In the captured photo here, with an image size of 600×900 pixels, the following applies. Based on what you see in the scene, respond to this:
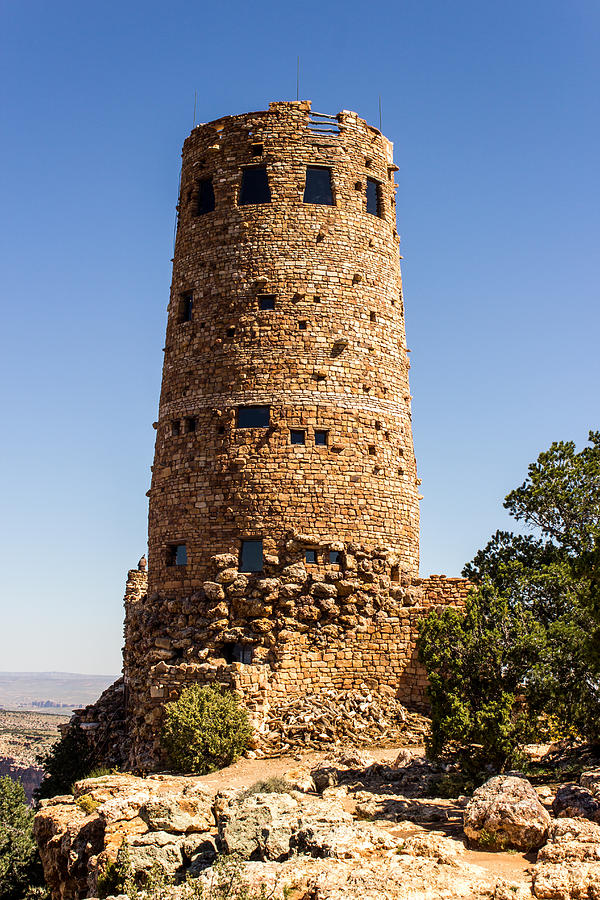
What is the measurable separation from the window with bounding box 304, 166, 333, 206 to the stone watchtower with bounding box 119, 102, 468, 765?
0.04 m

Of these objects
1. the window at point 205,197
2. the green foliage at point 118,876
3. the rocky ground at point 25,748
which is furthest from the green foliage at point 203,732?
the rocky ground at point 25,748

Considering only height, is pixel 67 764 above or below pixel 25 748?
below

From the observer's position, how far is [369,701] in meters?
21.9

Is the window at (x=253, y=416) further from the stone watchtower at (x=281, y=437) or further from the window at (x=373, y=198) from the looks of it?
the window at (x=373, y=198)

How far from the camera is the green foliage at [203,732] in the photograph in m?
19.5

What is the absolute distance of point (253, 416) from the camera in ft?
77.7

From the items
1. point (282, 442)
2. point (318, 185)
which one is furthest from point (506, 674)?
point (318, 185)

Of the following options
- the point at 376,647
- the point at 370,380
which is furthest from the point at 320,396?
the point at 376,647

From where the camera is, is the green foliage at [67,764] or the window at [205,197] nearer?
the green foliage at [67,764]

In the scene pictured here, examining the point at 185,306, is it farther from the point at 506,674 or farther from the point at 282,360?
the point at 506,674

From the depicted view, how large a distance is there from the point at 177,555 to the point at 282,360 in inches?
243

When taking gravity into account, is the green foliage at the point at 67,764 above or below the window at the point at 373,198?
below

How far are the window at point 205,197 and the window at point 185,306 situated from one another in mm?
2568

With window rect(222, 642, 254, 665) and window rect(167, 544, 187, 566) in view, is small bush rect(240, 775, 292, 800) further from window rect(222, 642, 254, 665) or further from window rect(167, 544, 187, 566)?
window rect(167, 544, 187, 566)
